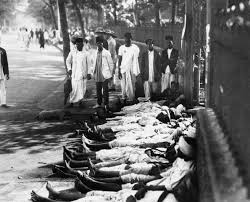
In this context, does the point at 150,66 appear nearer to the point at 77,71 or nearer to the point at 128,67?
the point at 128,67

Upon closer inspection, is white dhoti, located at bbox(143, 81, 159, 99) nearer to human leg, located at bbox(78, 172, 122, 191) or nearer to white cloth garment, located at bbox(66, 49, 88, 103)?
white cloth garment, located at bbox(66, 49, 88, 103)

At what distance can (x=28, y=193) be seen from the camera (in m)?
6.09

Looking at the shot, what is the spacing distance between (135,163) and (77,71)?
767 centimetres

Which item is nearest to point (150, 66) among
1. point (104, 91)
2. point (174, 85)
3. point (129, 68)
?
point (129, 68)

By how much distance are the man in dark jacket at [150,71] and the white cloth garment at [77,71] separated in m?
1.55

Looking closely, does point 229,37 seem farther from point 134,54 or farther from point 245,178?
point 134,54

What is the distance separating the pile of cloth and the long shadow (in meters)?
0.46

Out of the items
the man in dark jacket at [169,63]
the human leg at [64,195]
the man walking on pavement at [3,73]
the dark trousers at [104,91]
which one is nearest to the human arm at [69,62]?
the dark trousers at [104,91]

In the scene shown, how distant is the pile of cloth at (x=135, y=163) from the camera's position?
4246 millimetres

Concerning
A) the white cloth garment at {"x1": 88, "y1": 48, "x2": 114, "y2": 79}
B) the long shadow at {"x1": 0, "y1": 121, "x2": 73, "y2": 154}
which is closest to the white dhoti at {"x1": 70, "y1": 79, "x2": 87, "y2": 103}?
the white cloth garment at {"x1": 88, "y1": 48, "x2": 114, "y2": 79}

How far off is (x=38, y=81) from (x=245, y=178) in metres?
18.1

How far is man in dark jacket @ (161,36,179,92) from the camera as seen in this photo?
13359 mm

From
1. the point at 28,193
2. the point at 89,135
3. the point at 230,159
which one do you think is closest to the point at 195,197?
the point at 230,159

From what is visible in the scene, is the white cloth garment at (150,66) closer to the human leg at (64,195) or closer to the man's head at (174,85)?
the man's head at (174,85)
